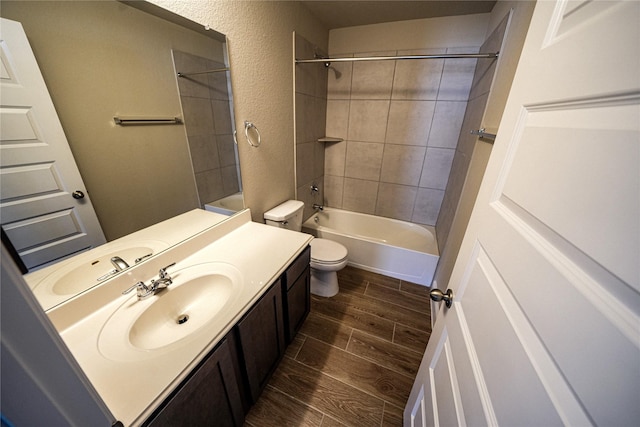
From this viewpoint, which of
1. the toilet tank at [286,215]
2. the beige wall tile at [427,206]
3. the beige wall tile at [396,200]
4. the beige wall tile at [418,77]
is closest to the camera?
the toilet tank at [286,215]

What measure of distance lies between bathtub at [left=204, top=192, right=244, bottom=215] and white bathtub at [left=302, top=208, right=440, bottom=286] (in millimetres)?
1078

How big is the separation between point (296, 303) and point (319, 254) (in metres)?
0.54

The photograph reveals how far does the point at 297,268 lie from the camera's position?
4.39 ft

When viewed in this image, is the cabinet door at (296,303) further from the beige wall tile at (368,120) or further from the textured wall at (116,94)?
the beige wall tile at (368,120)

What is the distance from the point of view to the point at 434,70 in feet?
6.99

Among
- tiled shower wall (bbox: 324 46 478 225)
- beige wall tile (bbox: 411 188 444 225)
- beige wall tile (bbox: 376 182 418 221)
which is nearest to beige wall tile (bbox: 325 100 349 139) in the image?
tiled shower wall (bbox: 324 46 478 225)

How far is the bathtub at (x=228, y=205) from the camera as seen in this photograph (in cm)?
132

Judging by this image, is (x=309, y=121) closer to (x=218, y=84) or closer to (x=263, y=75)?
(x=263, y=75)

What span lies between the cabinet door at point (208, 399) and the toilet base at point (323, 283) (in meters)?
1.10

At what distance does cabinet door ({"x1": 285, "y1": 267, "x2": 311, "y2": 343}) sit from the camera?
1361mm

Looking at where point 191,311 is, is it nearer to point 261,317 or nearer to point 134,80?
point 261,317

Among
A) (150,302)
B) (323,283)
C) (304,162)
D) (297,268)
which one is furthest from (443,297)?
(304,162)

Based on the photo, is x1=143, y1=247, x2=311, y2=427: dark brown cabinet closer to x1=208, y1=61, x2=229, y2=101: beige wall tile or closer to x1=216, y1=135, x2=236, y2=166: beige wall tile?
x1=216, y1=135, x2=236, y2=166: beige wall tile

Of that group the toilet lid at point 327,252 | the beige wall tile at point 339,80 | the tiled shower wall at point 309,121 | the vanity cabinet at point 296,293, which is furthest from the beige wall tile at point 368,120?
the vanity cabinet at point 296,293
